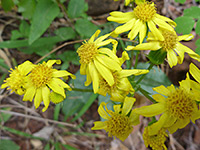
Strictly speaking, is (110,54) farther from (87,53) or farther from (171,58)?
(171,58)

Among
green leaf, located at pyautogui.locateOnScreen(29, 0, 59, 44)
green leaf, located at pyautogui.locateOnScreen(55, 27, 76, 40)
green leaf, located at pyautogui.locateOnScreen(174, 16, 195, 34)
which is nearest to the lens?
green leaf, located at pyautogui.locateOnScreen(174, 16, 195, 34)

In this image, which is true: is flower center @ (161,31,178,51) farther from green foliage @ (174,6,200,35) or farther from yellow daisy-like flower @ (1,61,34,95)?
yellow daisy-like flower @ (1,61,34,95)

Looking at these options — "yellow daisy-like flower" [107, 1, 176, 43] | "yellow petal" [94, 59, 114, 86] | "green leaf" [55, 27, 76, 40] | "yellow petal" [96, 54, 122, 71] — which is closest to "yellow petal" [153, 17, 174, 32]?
"yellow daisy-like flower" [107, 1, 176, 43]

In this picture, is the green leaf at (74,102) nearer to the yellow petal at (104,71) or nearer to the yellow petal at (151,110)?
the yellow petal at (104,71)

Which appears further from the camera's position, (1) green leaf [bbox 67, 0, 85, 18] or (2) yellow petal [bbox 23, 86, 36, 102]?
(1) green leaf [bbox 67, 0, 85, 18]

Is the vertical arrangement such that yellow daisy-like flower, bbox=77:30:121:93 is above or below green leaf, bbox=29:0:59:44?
below

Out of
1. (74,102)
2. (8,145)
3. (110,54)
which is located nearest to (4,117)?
(8,145)

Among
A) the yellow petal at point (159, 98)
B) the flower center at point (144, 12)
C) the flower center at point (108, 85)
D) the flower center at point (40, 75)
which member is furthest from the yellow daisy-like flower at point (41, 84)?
the flower center at point (144, 12)
